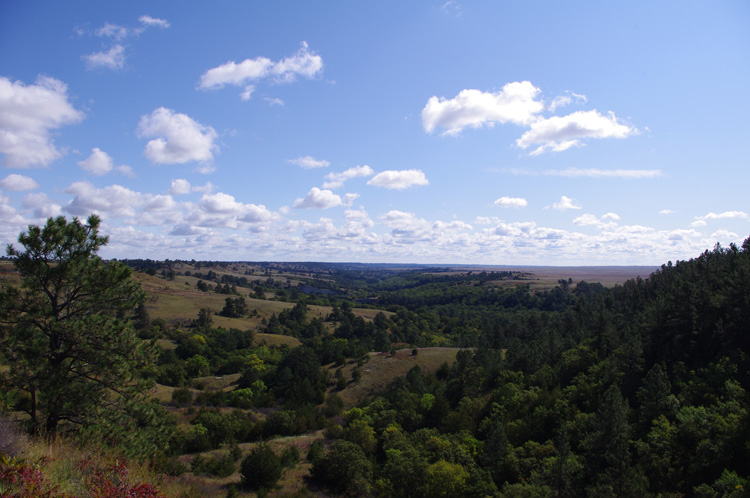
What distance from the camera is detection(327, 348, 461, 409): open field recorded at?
7425 centimetres

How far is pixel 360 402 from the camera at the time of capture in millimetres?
69938

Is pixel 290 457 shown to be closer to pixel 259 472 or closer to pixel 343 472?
pixel 343 472

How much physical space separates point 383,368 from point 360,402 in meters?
13.8

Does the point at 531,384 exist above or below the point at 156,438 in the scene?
below

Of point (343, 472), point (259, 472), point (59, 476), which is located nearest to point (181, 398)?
point (259, 472)

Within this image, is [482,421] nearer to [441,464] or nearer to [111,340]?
[441,464]

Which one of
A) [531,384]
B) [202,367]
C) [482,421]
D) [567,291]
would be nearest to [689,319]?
[531,384]

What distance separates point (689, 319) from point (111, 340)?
6353 cm

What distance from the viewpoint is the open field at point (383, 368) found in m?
74.2

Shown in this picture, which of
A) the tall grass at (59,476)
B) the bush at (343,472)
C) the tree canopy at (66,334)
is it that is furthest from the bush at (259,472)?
the tall grass at (59,476)

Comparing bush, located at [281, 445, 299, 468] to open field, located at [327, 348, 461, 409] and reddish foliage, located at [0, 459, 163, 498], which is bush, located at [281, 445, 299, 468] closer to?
open field, located at [327, 348, 461, 409]

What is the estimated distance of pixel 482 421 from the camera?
51812 millimetres

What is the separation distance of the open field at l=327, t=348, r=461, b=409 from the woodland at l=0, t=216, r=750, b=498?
553 millimetres

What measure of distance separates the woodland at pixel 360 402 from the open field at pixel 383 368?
0.55 metres
